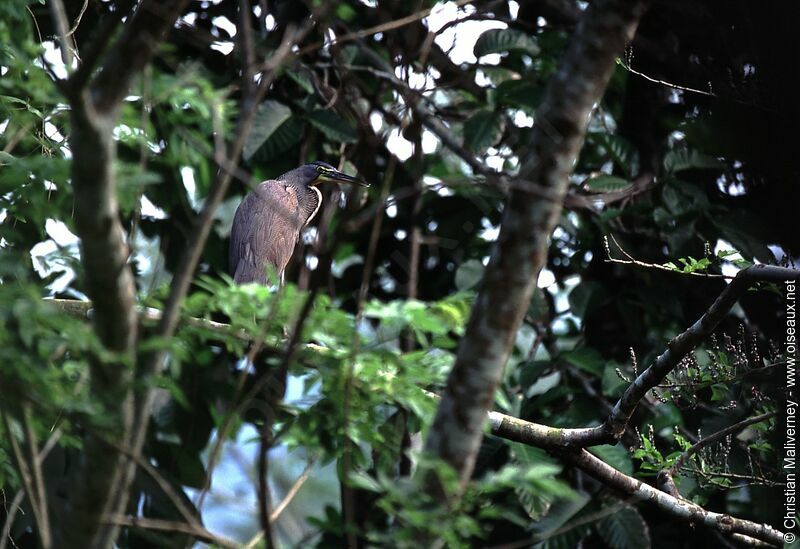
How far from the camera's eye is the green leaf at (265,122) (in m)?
4.73

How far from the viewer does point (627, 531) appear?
14.1 feet

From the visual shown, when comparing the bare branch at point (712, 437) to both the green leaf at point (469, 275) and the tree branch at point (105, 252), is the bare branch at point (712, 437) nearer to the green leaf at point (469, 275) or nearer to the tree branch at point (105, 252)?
the green leaf at point (469, 275)

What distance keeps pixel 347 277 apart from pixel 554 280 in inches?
49.8

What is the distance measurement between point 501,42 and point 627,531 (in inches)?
101

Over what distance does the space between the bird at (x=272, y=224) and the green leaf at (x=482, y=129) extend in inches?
48.1

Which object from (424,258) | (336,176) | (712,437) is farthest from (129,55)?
(336,176)

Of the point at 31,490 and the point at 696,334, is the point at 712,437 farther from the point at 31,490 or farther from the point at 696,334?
the point at 31,490

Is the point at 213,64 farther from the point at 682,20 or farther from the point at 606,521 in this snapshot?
the point at 606,521

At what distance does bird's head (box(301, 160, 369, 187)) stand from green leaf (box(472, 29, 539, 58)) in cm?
134

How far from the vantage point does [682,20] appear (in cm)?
469

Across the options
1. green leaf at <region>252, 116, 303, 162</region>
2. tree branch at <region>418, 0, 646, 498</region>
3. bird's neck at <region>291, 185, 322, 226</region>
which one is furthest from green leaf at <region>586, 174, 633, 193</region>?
tree branch at <region>418, 0, 646, 498</region>

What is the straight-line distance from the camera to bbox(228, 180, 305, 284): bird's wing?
586 cm

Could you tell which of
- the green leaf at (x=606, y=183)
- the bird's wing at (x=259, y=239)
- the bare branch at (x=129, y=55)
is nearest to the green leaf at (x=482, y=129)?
the green leaf at (x=606, y=183)

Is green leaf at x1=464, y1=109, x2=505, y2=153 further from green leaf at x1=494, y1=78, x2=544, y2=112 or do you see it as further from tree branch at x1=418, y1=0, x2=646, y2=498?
tree branch at x1=418, y1=0, x2=646, y2=498
